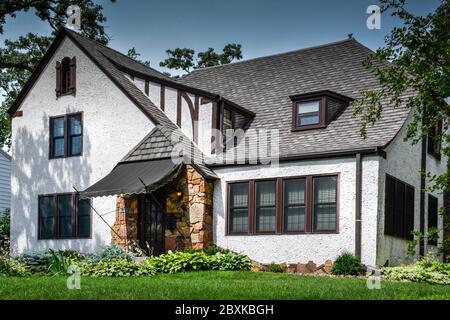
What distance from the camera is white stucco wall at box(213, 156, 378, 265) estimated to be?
62.8ft

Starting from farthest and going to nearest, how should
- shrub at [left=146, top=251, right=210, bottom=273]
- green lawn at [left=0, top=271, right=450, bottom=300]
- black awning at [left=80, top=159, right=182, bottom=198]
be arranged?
black awning at [left=80, top=159, right=182, bottom=198] < shrub at [left=146, top=251, right=210, bottom=273] < green lawn at [left=0, top=271, right=450, bottom=300]

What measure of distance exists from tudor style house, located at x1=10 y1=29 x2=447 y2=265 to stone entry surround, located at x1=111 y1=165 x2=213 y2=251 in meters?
0.04

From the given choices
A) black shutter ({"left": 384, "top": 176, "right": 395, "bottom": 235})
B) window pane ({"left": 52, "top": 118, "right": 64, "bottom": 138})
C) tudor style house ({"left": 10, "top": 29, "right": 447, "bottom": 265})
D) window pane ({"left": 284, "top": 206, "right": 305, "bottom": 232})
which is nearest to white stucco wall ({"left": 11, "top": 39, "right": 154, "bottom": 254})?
tudor style house ({"left": 10, "top": 29, "right": 447, "bottom": 265})

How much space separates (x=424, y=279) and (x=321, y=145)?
5551 mm

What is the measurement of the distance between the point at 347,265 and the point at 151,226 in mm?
6764

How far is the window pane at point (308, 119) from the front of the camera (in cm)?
2181

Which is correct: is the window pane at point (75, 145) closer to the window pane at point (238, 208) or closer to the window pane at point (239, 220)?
the window pane at point (238, 208)

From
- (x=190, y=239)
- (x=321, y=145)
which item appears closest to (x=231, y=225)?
(x=190, y=239)

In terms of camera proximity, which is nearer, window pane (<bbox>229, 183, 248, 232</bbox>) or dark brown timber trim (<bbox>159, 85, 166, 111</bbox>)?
window pane (<bbox>229, 183, 248, 232</bbox>)

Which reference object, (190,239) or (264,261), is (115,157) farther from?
(264,261)

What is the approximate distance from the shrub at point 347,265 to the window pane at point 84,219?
8.94m

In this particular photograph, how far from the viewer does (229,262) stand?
751 inches

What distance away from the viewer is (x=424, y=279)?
16281mm

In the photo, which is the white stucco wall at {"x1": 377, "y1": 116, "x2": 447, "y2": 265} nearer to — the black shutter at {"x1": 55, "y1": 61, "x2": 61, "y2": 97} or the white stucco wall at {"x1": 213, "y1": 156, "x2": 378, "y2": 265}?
the white stucco wall at {"x1": 213, "y1": 156, "x2": 378, "y2": 265}
